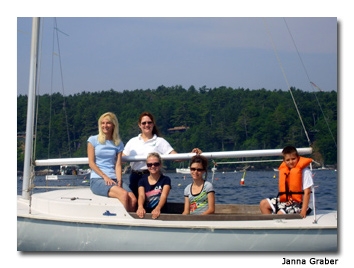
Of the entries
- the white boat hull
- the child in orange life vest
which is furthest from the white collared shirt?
the child in orange life vest

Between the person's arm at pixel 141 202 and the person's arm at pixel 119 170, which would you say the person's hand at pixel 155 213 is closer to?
the person's arm at pixel 141 202

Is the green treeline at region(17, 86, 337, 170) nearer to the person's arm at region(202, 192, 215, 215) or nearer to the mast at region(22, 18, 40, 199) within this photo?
the mast at region(22, 18, 40, 199)

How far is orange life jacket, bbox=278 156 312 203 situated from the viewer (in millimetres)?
9438

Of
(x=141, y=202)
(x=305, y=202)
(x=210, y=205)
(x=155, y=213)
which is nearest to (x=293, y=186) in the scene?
(x=305, y=202)

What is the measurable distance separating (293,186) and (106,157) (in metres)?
2.09

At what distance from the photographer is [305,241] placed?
30.0 feet

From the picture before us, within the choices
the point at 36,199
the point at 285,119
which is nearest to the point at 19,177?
the point at 36,199

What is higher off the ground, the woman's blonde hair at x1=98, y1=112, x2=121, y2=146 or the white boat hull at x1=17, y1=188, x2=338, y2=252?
the woman's blonde hair at x1=98, y1=112, x2=121, y2=146

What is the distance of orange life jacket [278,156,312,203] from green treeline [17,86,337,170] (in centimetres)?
57

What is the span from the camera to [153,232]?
9.19 metres

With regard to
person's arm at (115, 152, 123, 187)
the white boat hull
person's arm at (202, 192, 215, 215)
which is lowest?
the white boat hull

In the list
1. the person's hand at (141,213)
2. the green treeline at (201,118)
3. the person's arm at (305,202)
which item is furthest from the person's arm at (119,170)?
the person's arm at (305,202)
